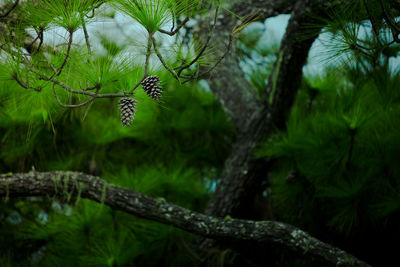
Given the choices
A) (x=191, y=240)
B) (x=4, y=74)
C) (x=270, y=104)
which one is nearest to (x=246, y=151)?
(x=270, y=104)

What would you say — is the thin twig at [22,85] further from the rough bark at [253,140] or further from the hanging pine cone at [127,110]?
the rough bark at [253,140]

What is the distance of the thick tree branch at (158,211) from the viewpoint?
37.5 inches

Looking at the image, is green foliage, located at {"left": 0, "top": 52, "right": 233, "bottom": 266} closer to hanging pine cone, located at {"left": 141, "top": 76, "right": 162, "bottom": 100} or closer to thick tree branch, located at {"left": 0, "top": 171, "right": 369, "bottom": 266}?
thick tree branch, located at {"left": 0, "top": 171, "right": 369, "bottom": 266}

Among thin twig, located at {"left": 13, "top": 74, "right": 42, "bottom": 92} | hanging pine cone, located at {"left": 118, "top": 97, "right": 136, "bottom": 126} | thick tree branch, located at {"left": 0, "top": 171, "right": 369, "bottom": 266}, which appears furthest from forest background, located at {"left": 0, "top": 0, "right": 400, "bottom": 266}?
hanging pine cone, located at {"left": 118, "top": 97, "right": 136, "bottom": 126}

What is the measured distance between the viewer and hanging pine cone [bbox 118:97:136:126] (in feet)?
1.87

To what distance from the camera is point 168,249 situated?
1244 mm

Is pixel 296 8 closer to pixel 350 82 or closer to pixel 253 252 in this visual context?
pixel 350 82

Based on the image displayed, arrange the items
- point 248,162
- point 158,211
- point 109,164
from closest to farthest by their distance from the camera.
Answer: point 158,211 < point 248,162 < point 109,164

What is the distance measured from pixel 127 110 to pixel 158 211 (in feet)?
1.62

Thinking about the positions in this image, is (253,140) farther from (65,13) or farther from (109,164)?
(65,13)

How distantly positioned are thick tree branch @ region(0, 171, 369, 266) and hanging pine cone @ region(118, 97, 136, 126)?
0.45 m

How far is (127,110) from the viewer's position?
22.5 inches

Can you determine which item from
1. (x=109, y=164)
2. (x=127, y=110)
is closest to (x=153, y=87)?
(x=127, y=110)

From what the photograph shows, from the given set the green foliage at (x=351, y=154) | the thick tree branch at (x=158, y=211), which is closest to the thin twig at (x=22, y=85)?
the thick tree branch at (x=158, y=211)
